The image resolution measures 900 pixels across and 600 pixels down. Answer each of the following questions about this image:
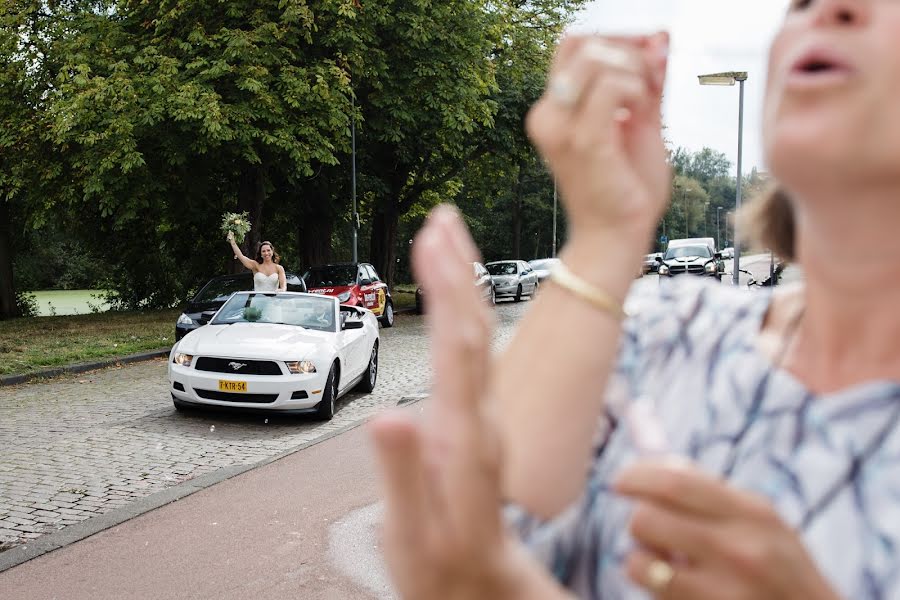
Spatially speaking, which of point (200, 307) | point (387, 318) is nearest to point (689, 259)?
point (387, 318)

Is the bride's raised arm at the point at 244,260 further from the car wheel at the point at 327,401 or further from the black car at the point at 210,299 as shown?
the car wheel at the point at 327,401

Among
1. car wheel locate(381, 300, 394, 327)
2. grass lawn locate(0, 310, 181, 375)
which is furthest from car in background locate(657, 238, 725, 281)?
grass lawn locate(0, 310, 181, 375)

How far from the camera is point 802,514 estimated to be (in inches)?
34.0

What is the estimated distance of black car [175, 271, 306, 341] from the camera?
1477 cm

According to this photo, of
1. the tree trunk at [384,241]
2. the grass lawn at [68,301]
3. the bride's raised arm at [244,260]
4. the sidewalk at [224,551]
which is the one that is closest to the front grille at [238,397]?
the sidewalk at [224,551]

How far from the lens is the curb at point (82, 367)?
40.8ft

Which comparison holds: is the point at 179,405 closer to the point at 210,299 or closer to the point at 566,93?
the point at 210,299

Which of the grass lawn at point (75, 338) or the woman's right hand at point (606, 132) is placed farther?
the grass lawn at point (75, 338)

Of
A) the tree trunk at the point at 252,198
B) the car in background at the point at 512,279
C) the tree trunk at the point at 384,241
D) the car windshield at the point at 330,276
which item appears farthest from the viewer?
the car in background at the point at 512,279

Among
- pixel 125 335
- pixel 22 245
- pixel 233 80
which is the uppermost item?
pixel 233 80

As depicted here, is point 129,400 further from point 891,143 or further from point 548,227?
point 548,227

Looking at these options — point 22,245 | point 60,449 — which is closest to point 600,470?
point 60,449

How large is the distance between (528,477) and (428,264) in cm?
35

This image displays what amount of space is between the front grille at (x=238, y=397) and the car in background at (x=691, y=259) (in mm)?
22864
